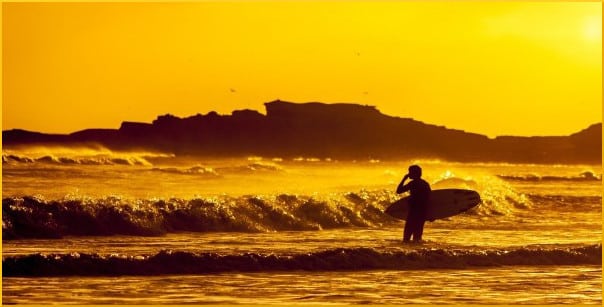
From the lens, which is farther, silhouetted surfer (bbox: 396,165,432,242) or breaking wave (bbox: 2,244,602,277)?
silhouetted surfer (bbox: 396,165,432,242)

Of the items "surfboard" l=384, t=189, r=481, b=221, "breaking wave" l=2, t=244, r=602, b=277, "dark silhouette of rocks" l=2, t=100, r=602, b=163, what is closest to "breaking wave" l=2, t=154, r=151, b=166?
"dark silhouette of rocks" l=2, t=100, r=602, b=163

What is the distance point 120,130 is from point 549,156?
88.3 ft

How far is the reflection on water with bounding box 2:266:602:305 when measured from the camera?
1373cm

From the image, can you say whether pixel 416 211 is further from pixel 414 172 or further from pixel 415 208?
pixel 414 172

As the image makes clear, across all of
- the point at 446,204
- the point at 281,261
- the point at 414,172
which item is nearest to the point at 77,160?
the point at 446,204

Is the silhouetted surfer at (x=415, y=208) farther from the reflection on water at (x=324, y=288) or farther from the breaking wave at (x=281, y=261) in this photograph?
the reflection on water at (x=324, y=288)

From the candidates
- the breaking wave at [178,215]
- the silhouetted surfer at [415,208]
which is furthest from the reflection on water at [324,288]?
the breaking wave at [178,215]

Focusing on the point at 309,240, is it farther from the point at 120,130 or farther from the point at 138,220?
the point at 120,130

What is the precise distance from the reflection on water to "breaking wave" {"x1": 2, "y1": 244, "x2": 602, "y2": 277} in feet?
1.52

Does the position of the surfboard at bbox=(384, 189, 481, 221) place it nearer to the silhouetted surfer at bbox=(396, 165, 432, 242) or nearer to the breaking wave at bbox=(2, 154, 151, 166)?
the silhouetted surfer at bbox=(396, 165, 432, 242)

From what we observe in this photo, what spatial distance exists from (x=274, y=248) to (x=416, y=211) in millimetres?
2593

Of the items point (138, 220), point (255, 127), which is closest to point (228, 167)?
point (255, 127)

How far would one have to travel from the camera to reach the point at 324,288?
14641 mm

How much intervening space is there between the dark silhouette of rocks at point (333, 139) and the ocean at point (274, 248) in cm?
1683
